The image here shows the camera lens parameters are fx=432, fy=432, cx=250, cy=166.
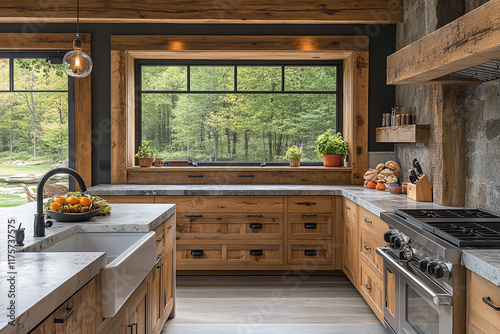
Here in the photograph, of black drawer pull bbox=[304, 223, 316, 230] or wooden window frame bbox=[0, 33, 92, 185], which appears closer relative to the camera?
black drawer pull bbox=[304, 223, 316, 230]

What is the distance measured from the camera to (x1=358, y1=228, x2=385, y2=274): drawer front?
306cm

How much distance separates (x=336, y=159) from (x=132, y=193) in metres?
2.22

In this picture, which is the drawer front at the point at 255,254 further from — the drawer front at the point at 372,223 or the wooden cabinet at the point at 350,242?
the drawer front at the point at 372,223

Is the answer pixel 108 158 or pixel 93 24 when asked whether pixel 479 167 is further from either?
pixel 93 24

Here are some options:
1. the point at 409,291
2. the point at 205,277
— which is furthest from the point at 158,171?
the point at 409,291

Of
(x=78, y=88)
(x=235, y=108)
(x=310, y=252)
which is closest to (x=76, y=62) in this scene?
(x=78, y=88)

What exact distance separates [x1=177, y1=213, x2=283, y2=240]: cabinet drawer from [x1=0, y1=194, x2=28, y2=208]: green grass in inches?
85.6

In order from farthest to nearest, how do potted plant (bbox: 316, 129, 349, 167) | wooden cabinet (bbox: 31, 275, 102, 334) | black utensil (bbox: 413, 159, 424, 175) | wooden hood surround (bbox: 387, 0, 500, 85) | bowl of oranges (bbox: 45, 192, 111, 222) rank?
potted plant (bbox: 316, 129, 349, 167), black utensil (bbox: 413, 159, 424, 175), bowl of oranges (bbox: 45, 192, 111, 222), wooden hood surround (bbox: 387, 0, 500, 85), wooden cabinet (bbox: 31, 275, 102, 334)

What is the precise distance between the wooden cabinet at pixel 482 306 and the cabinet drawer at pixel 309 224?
8.05 feet

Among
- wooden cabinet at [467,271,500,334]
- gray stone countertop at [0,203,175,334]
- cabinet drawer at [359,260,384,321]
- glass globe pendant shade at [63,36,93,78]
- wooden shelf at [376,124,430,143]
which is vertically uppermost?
glass globe pendant shade at [63,36,93,78]

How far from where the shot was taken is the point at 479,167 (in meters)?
3.01

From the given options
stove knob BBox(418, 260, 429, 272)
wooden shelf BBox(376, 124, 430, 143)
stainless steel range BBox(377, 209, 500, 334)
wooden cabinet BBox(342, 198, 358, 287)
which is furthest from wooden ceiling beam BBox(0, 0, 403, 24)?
stove knob BBox(418, 260, 429, 272)

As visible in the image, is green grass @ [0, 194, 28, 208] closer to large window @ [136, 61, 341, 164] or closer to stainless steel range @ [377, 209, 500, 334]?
large window @ [136, 61, 341, 164]

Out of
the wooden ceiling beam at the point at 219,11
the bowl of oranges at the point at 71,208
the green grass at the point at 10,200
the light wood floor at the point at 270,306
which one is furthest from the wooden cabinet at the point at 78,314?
the green grass at the point at 10,200
